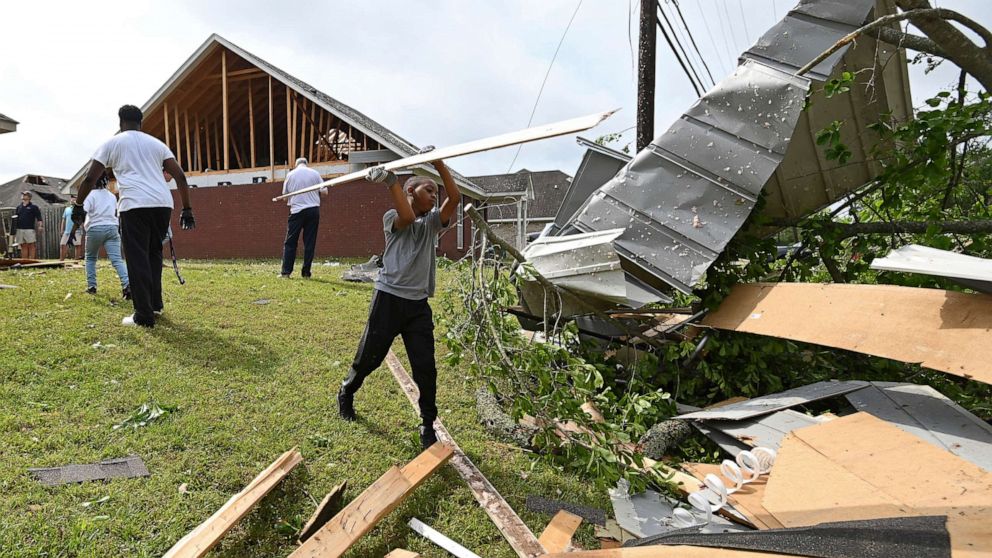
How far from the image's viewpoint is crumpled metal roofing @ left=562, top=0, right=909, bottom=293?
13.7 feet

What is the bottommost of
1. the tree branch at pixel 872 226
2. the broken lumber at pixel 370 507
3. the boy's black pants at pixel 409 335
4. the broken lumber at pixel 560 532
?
the broken lumber at pixel 560 532

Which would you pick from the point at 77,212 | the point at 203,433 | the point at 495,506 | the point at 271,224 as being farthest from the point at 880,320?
the point at 271,224

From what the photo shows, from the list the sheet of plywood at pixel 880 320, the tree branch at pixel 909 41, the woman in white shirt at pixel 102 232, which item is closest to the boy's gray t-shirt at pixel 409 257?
the sheet of plywood at pixel 880 320

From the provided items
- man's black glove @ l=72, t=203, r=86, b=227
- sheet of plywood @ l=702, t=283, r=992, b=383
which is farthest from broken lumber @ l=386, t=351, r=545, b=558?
man's black glove @ l=72, t=203, r=86, b=227

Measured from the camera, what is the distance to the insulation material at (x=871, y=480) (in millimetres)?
2383

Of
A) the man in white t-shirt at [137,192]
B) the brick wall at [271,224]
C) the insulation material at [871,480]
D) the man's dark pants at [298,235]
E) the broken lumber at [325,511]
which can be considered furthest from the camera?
the brick wall at [271,224]

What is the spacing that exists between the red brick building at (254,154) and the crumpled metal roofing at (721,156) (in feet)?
37.2

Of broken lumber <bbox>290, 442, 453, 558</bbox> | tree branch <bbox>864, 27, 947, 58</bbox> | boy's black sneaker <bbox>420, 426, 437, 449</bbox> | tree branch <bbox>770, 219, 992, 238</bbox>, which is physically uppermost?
tree branch <bbox>864, 27, 947, 58</bbox>

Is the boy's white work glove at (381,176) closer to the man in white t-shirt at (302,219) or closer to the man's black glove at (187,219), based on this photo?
the man's black glove at (187,219)

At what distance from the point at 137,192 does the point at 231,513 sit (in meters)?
3.56

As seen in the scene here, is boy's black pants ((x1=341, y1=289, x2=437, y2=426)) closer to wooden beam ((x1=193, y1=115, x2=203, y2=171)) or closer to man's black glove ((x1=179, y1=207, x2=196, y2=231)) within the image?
man's black glove ((x1=179, y1=207, x2=196, y2=231))

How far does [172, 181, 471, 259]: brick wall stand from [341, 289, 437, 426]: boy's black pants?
510 inches

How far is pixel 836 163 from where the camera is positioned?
15.9 feet

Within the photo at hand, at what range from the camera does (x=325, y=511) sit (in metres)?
2.62
